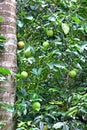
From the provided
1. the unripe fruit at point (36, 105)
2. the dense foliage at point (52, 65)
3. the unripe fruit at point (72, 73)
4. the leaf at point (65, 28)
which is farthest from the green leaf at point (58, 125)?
the leaf at point (65, 28)

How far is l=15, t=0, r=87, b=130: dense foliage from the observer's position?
53.8 inches

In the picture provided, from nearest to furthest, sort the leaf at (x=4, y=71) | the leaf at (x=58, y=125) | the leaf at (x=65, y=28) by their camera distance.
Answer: the leaf at (x=4, y=71), the leaf at (x=58, y=125), the leaf at (x=65, y=28)

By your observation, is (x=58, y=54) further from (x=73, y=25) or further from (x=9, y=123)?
(x=9, y=123)

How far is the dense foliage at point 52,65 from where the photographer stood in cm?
137

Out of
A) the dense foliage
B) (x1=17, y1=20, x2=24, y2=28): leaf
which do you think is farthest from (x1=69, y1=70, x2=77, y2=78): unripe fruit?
(x1=17, y1=20, x2=24, y2=28): leaf

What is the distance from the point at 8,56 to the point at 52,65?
242 mm

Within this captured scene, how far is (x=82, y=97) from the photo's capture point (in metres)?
1.32

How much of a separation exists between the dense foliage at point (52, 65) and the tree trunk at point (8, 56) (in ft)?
0.17

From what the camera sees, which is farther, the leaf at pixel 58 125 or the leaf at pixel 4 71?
the leaf at pixel 58 125

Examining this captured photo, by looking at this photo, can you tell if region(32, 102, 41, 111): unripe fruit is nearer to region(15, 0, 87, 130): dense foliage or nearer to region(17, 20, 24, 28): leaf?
region(15, 0, 87, 130): dense foliage

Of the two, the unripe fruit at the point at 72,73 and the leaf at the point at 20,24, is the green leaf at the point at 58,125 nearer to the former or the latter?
the unripe fruit at the point at 72,73

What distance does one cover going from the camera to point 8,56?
132 centimetres

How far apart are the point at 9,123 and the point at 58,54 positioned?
1.53ft

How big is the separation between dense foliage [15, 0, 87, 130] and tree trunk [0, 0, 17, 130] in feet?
0.17
